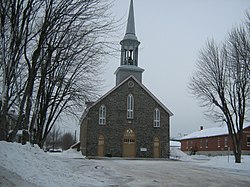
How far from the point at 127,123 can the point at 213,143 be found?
22.3 m

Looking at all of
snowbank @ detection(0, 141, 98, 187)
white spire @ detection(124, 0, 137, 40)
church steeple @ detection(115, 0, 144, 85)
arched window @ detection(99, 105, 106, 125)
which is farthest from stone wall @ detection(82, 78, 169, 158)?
snowbank @ detection(0, 141, 98, 187)

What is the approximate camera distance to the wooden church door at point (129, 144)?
42125 millimetres

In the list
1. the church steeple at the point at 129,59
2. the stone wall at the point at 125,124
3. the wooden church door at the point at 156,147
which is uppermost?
the church steeple at the point at 129,59

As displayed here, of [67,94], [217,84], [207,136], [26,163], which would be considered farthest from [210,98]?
[207,136]

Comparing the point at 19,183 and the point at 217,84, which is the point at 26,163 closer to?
the point at 19,183

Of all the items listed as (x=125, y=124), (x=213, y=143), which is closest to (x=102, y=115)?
(x=125, y=124)

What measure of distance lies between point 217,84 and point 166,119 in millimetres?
16423

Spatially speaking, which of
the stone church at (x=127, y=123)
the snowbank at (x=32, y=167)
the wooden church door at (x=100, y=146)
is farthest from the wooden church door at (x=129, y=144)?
the snowbank at (x=32, y=167)

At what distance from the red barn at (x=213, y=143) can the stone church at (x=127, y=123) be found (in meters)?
11.9

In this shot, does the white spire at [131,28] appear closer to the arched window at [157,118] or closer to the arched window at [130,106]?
the arched window at [130,106]

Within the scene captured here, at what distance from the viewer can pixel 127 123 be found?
43.1 m

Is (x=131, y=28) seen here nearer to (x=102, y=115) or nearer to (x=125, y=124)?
(x=102, y=115)

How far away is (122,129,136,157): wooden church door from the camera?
42.1 meters

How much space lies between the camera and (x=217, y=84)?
29.1m
